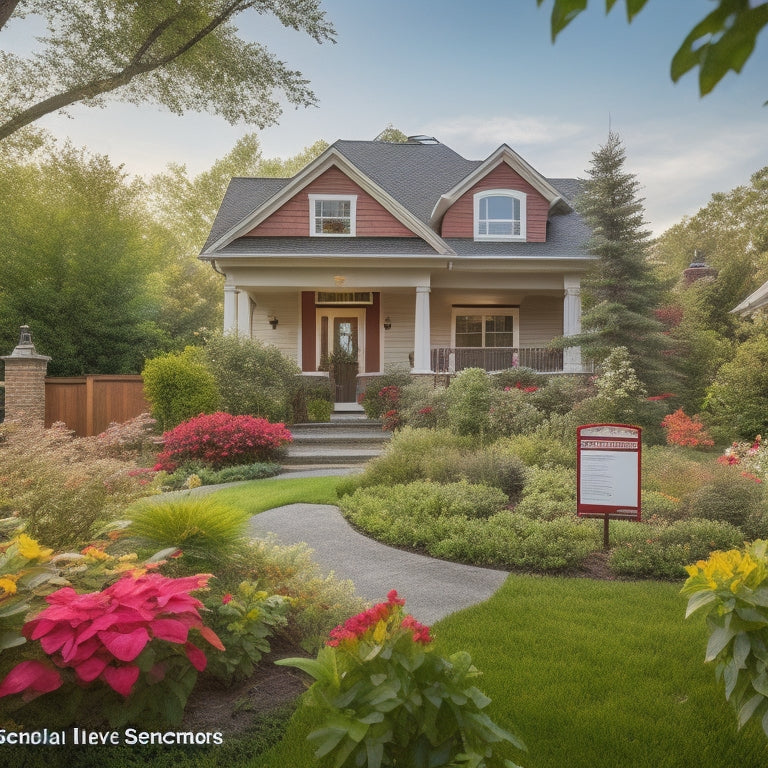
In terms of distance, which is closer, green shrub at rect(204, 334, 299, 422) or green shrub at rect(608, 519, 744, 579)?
green shrub at rect(608, 519, 744, 579)

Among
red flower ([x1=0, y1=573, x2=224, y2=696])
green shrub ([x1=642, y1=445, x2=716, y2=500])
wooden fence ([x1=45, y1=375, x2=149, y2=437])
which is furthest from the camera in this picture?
wooden fence ([x1=45, y1=375, x2=149, y2=437])

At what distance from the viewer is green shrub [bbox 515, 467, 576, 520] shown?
6633mm

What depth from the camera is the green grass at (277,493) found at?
24.6ft

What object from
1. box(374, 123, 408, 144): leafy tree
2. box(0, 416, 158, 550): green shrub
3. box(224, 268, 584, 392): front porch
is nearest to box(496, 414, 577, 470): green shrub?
box(224, 268, 584, 392): front porch

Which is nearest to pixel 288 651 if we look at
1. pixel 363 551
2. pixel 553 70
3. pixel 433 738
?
pixel 433 738

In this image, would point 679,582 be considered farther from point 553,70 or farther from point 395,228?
point 395,228

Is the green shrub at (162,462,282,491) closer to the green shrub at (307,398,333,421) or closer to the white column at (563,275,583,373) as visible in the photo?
the green shrub at (307,398,333,421)

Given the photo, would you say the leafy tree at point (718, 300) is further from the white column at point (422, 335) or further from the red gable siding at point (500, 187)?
the white column at point (422, 335)

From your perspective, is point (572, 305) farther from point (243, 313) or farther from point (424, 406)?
point (243, 313)

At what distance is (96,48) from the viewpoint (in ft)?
40.3

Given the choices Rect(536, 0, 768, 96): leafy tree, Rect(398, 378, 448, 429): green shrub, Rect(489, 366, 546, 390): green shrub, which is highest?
Rect(536, 0, 768, 96): leafy tree

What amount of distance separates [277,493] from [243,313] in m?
8.99

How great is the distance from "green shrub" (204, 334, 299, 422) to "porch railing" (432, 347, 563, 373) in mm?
4227

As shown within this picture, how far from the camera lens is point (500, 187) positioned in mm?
17297
